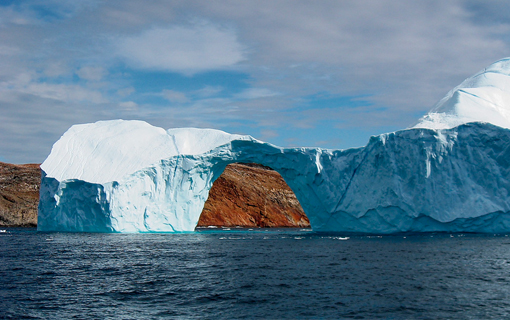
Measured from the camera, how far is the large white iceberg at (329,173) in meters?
23.8

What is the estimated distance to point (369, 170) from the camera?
26.1 m

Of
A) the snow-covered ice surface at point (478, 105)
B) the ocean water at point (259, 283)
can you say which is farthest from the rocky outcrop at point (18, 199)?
the snow-covered ice surface at point (478, 105)

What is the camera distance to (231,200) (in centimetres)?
5891

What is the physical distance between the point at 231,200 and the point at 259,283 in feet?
154

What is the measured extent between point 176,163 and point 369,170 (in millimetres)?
10782

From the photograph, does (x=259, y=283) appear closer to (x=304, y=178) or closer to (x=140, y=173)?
(x=140, y=173)

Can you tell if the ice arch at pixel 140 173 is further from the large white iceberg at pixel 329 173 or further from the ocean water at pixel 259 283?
the ocean water at pixel 259 283

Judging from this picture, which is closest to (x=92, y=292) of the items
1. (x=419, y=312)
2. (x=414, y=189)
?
(x=419, y=312)

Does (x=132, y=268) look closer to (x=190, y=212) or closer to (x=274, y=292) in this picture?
(x=274, y=292)

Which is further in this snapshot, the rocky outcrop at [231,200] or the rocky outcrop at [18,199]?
the rocky outcrop at [231,200]

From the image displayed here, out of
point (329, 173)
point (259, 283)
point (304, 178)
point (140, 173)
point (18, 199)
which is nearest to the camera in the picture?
point (259, 283)

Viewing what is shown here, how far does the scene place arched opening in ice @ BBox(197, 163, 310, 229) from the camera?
56.7 meters

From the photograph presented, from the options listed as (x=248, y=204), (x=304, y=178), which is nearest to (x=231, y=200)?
(x=248, y=204)

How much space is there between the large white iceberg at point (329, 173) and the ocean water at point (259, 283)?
537 cm
